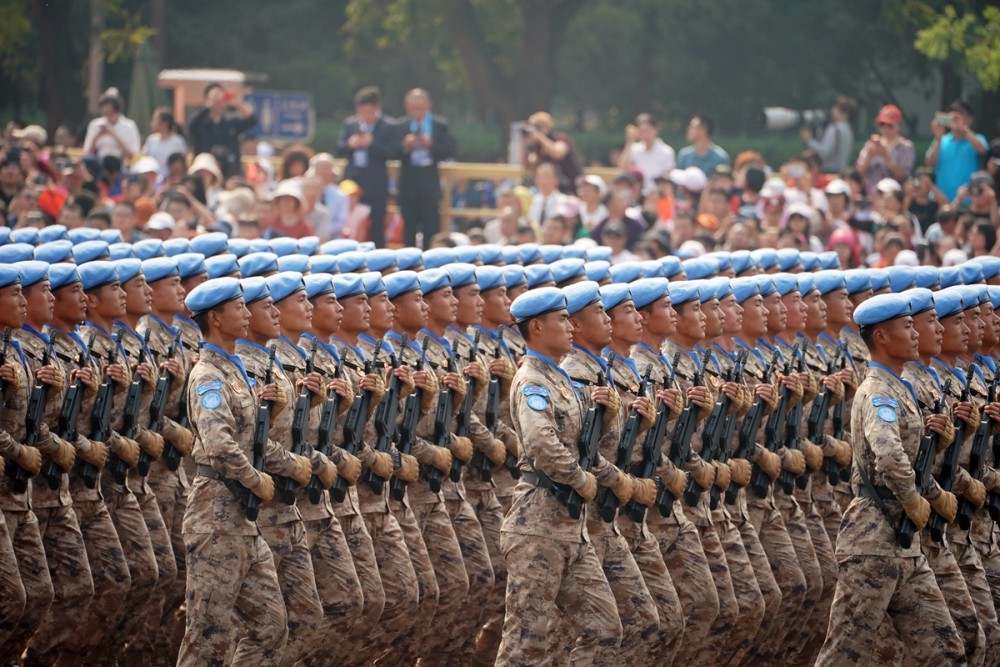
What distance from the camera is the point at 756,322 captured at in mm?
10805

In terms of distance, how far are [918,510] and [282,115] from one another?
16.0m

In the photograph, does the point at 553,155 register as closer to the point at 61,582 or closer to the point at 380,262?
the point at 380,262

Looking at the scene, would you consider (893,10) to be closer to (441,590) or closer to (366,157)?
(366,157)

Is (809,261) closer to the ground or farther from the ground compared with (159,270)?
closer to the ground

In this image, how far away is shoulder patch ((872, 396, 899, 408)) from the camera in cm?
847

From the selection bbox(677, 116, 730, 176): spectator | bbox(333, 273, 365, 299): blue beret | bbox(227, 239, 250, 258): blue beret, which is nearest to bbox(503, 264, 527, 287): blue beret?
bbox(333, 273, 365, 299): blue beret

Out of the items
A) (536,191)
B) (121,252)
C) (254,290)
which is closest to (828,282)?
(254,290)

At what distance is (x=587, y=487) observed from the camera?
827 cm

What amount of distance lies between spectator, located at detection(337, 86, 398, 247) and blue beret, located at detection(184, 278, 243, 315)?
966 cm

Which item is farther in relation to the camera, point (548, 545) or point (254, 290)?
point (254, 290)

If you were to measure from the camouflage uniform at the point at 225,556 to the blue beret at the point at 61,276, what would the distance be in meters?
1.57

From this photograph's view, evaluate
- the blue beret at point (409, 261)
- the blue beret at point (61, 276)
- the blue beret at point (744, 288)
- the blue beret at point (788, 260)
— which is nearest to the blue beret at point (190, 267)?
the blue beret at point (61, 276)

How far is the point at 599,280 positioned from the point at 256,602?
12.5 ft

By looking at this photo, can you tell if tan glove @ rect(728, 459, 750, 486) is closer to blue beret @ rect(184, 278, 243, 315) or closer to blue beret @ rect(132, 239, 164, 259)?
blue beret @ rect(184, 278, 243, 315)
